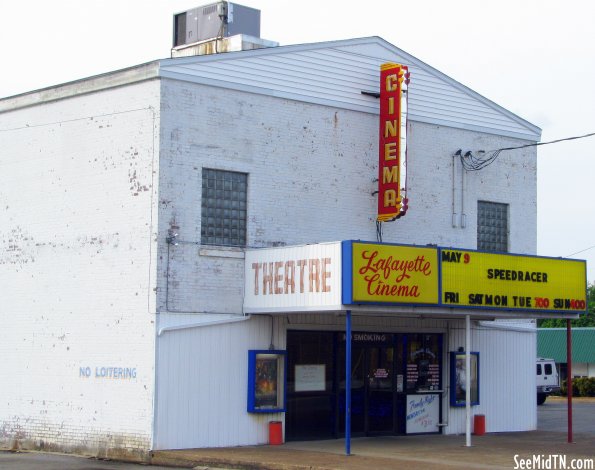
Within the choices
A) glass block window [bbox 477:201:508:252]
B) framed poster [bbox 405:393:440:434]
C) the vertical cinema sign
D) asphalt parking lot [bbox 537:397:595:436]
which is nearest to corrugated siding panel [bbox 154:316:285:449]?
framed poster [bbox 405:393:440:434]

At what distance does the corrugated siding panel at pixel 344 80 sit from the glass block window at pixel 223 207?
2025mm

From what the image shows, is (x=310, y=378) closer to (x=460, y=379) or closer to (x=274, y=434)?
(x=274, y=434)

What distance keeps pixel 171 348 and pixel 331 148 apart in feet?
20.6

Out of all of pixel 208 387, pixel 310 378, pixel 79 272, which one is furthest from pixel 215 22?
pixel 208 387

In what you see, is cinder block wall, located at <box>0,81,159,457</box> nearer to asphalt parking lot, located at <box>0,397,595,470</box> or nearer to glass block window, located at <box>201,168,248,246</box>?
asphalt parking lot, located at <box>0,397,595,470</box>

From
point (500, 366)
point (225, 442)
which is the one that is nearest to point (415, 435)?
point (500, 366)

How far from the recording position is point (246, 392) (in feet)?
76.7

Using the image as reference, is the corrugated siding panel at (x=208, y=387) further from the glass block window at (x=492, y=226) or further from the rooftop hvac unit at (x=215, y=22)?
the rooftop hvac unit at (x=215, y=22)

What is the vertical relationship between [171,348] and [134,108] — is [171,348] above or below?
below

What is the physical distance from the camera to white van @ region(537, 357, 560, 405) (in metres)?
46.7

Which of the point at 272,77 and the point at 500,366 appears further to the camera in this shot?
the point at 500,366

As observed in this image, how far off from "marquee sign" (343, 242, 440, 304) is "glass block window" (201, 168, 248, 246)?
11.5ft

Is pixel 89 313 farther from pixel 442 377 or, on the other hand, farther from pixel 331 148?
pixel 442 377

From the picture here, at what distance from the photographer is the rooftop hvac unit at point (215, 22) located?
27547 millimetres
